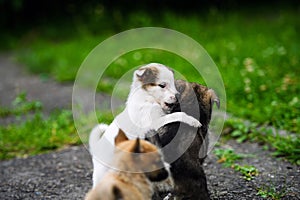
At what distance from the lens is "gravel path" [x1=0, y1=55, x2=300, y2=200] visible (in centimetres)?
376

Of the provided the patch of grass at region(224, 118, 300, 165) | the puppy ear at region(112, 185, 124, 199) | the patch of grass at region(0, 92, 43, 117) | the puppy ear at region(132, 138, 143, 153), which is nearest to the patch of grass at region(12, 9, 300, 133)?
the patch of grass at region(224, 118, 300, 165)

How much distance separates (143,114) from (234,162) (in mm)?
1643

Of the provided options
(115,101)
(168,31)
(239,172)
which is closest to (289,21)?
(168,31)

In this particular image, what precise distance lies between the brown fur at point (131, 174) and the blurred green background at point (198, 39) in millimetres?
2568

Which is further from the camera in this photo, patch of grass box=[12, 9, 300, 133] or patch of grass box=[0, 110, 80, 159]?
patch of grass box=[12, 9, 300, 133]

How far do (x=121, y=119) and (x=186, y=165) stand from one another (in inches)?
20.7

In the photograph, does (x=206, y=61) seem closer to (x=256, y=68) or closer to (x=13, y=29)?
(x=256, y=68)

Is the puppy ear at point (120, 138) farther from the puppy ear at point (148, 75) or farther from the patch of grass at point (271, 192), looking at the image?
the patch of grass at point (271, 192)

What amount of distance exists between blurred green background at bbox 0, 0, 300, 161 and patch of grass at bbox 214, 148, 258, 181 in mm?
787

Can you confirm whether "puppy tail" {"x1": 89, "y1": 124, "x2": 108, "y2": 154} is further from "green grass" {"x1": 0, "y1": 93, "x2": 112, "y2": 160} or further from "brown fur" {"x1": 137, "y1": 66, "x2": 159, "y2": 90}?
"green grass" {"x1": 0, "y1": 93, "x2": 112, "y2": 160}

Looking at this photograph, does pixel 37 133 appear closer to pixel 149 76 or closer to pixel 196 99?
pixel 149 76

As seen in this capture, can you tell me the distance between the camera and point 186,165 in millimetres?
2975

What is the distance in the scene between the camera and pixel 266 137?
4.75 metres

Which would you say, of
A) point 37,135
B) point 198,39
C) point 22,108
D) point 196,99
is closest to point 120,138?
point 196,99
